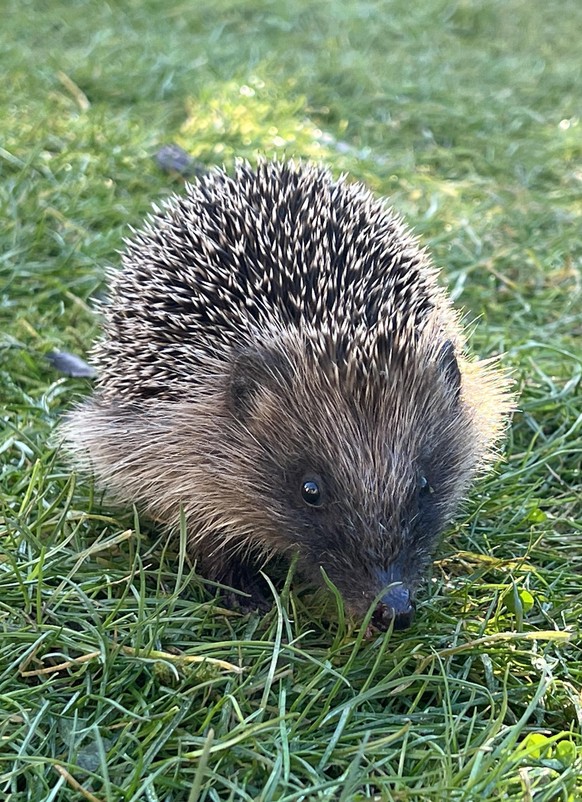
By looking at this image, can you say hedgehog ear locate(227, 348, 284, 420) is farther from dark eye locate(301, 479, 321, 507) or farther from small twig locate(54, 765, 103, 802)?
small twig locate(54, 765, 103, 802)

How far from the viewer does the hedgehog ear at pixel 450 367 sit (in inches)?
120

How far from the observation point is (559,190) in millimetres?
6473

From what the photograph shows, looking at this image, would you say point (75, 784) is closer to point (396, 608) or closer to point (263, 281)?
point (396, 608)

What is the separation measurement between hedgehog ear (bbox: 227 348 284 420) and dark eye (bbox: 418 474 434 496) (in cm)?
63

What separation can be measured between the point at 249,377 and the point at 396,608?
104cm

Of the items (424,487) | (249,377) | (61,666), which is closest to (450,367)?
(424,487)

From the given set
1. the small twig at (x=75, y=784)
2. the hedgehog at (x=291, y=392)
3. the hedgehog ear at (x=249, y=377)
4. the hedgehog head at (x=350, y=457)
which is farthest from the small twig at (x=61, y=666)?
the hedgehog ear at (x=249, y=377)

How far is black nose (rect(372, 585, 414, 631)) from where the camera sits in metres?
2.45

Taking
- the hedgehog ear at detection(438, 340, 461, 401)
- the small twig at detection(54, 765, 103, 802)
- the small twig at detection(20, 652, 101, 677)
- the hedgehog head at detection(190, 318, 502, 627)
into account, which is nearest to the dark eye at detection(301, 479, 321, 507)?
the hedgehog head at detection(190, 318, 502, 627)

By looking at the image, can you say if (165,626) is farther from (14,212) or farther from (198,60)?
(198,60)

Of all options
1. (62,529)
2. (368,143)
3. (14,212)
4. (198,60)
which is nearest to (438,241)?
(368,143)

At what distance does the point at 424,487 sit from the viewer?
2797mm

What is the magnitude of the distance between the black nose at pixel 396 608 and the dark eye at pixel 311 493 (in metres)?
0.41

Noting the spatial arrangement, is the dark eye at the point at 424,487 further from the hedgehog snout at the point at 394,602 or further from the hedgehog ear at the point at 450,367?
the hedgehog ear at the point at 450,367
